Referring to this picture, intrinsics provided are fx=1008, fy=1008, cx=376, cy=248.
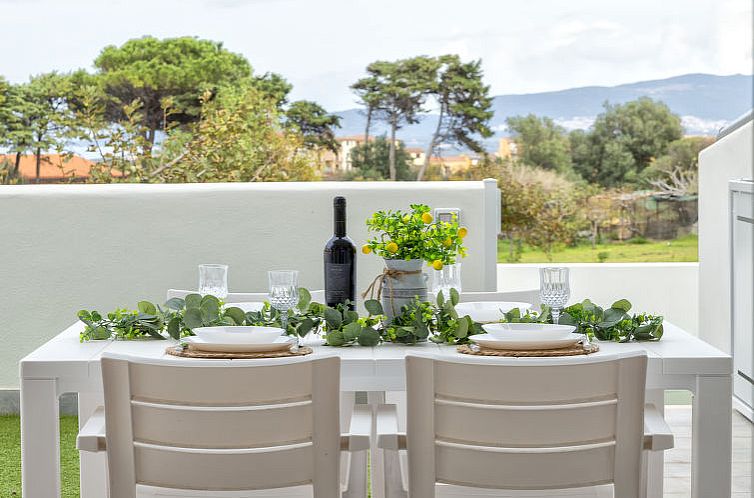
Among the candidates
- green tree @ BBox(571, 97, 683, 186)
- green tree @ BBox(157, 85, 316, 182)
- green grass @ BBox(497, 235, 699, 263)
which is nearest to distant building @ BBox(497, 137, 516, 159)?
green tree @ BBox(571, 97, 683, 186)

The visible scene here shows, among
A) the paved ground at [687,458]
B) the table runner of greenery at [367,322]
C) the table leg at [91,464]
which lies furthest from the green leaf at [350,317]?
the paved ground at [687,458]

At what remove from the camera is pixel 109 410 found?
5.73ft

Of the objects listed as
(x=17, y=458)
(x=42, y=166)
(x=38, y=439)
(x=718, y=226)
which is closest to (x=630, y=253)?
(x=42, y=166)

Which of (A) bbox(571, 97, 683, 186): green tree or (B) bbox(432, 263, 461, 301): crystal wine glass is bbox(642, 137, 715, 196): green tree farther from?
(B) bbox(432, 263, 461, 301): crystal wine glass

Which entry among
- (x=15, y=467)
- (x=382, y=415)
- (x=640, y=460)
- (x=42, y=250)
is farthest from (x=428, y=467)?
(x=42, y=250)

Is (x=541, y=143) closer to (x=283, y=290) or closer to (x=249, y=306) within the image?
(x=249, y=306)

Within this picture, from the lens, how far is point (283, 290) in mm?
2385

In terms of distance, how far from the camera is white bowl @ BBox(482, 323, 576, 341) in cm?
210

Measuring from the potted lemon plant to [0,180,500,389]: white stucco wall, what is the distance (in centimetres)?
181

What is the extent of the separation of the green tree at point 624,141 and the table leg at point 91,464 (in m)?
12.7

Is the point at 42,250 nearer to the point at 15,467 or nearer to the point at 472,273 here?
the point at 15,467

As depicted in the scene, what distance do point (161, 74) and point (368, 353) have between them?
13.1 metres

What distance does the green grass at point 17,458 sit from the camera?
3.32 metres

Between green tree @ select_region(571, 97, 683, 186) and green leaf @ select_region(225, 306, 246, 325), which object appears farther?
green tree @ select_region(571, 97, 683, 186)
